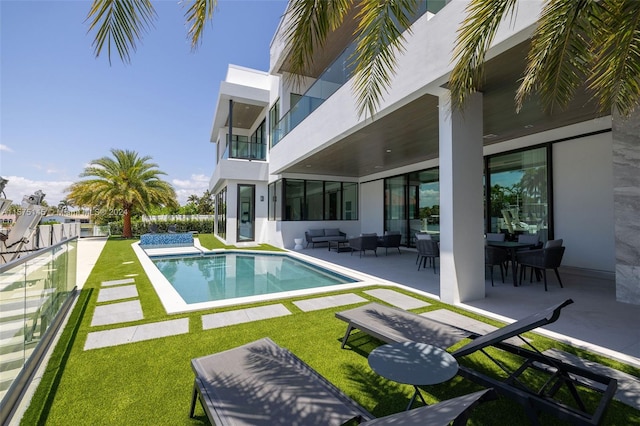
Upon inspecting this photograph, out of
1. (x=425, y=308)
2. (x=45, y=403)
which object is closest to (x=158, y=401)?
(x=45, y=403)

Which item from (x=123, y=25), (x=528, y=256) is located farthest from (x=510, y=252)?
(x=123, y=25)

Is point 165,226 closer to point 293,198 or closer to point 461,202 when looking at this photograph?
point 293,198

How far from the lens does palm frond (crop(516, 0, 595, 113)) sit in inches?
121

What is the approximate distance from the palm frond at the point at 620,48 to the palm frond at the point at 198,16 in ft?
12.5

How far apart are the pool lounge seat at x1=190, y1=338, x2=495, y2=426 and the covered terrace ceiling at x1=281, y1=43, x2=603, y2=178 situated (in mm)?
4770

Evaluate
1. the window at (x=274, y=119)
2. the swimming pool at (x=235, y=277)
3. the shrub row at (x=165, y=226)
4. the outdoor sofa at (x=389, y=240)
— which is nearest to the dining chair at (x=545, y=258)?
the swimming pool at (x=235, y=277)

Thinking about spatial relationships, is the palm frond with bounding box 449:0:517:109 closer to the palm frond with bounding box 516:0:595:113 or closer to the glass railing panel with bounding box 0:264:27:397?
the palm frond with bounding box 516:0:595:113

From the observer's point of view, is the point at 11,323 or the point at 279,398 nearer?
the point at 279,398

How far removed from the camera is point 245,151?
17.9 m

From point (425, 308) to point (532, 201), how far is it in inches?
251

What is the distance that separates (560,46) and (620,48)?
60cm

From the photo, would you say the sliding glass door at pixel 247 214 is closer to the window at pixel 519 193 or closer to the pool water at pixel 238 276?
the pool water at pixel 238 276

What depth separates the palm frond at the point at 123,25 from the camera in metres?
2.55

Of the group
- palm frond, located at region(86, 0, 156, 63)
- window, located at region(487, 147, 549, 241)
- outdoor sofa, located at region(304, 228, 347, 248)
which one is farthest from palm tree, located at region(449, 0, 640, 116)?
outdoor sofa, located at region(304, 228, 347, 248)
